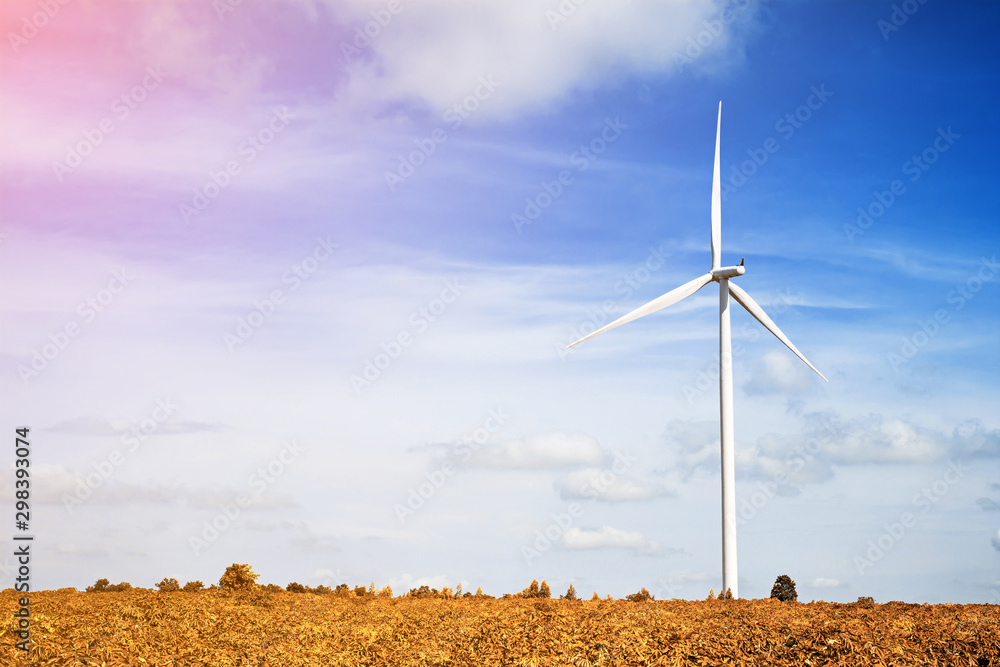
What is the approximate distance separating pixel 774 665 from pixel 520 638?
13.7ft

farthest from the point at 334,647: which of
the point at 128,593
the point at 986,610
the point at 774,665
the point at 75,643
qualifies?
the point at 986,610

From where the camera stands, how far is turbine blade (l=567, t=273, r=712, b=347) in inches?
1576

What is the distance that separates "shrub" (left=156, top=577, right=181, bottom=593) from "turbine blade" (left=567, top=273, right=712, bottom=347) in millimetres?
21848

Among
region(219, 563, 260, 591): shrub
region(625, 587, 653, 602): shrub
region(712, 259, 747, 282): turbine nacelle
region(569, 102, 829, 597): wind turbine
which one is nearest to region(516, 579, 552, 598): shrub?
region(625, 587, 653, 602): shrub

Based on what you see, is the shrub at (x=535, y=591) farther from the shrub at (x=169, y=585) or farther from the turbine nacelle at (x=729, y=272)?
the turbine nacelle at (x=729, y=272)

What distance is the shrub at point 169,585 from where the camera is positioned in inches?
894

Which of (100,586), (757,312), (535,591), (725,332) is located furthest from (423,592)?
(757,312)

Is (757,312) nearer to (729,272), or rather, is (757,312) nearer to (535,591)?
(729,272)

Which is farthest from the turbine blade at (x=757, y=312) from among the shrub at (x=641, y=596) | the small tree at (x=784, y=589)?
the shrub at (x=641, y=596)

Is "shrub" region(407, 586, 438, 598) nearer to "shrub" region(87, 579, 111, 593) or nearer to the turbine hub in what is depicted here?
"shrub" region(87, 579, 111, 593)

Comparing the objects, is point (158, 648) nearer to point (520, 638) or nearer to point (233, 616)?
point (233, 616)

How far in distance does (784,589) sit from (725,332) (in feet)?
48.4

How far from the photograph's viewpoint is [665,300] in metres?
40.7

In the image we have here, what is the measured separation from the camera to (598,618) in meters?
15.5
